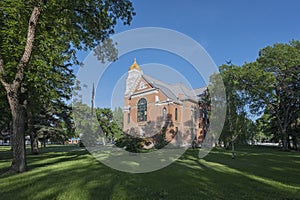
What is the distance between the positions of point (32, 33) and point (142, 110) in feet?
91.4

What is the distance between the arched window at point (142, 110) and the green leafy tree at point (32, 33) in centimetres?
2491

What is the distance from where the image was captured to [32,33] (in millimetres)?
8438

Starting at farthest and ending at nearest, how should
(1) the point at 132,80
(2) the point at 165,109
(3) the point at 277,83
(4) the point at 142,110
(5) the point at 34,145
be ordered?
(1) the point at 132,80
(4) the point at 142,110
(2) the point at 165,109
(3) the point at 277,83
(5) the point at 34,145

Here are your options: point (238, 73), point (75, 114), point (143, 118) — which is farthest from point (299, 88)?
point (75, 114)

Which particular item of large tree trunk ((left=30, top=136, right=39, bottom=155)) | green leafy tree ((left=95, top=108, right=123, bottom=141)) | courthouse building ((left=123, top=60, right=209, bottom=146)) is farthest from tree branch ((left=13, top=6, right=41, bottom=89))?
green leafy tree ((left=95, top=108, right=123, bottom=141))

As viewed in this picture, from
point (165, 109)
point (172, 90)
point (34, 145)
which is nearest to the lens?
point (34, 145)

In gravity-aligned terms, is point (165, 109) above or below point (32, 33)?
below

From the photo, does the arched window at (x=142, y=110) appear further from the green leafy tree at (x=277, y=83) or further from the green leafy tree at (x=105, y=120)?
the green leafy tree at (x=277, y=83)

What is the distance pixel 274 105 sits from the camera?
31.5m

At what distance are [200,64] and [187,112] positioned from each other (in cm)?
2426

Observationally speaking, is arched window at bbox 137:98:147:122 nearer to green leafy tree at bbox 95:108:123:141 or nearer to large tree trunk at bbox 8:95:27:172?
green leafy tree at bbox 95:108:123:141

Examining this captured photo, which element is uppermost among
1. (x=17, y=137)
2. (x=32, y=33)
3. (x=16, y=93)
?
(x=32, y=33)

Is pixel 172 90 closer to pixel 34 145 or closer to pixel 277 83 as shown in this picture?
pixel 277 83

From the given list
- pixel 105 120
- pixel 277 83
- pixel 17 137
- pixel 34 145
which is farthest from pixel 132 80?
pixel 17 137
